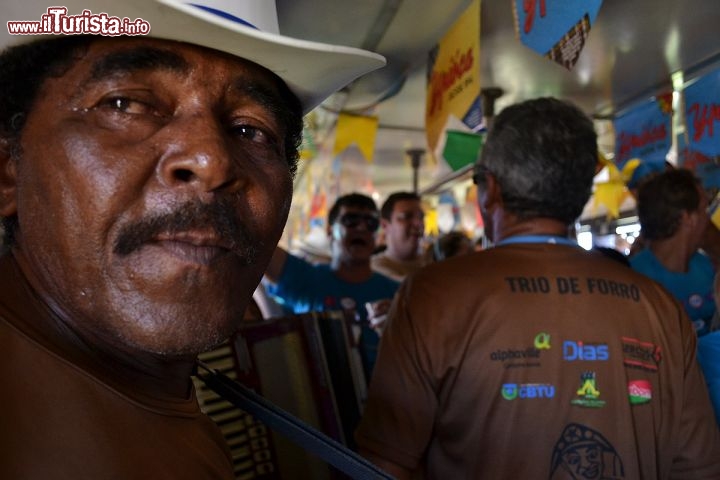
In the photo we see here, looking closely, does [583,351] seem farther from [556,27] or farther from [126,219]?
[126,219]

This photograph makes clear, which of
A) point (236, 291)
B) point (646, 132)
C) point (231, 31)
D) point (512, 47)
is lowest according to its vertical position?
point (236, 291)

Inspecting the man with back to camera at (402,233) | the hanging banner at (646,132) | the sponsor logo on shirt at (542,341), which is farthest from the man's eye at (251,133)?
the hanging banner at (646,132)

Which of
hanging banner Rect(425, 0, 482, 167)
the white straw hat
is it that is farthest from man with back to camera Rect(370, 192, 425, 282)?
the white straw hat

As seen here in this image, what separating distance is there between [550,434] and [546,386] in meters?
0.12

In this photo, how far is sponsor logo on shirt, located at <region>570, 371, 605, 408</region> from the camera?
1.52m

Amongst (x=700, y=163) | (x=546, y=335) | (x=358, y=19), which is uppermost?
(x=358, y=19)

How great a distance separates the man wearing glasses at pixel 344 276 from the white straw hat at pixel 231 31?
6.53 feet

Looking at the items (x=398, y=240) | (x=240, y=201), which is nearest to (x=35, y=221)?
(x=240, y=201)

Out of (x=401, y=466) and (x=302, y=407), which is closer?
(x=401, y=466)

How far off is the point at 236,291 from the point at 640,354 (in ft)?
3.84

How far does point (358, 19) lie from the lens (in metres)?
2.84

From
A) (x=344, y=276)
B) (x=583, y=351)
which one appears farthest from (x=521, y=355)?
(x=344, y=276)

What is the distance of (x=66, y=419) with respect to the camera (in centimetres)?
70

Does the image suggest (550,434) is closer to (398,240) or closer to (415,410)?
(415,410)
